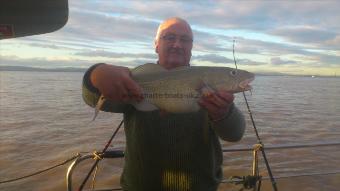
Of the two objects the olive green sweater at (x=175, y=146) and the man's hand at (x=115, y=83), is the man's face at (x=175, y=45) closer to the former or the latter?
the olive green sweater at (x=175, y=146)

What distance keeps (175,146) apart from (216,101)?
25.1 inches

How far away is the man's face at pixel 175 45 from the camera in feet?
12.7

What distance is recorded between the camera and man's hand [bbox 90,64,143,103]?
3072 millimetres

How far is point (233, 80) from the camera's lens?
11.6 feet

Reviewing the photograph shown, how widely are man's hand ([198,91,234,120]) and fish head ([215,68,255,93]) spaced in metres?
0.08

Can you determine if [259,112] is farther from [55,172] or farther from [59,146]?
[55,172]

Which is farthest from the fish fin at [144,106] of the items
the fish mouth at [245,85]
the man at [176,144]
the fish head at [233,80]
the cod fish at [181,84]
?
the fish mouth at [245,85]

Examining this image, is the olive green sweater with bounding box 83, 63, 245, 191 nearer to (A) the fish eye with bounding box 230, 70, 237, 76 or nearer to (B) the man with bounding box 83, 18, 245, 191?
(B) the man with bounding box 83, 18, 245, 191

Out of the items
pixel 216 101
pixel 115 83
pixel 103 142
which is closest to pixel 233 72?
pixel 216 101

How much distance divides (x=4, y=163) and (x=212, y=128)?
11.6 m

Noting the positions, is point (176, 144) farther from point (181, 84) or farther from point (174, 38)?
point (174, 38)

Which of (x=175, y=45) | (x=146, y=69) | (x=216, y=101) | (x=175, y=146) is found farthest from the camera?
(x=175, y=45)

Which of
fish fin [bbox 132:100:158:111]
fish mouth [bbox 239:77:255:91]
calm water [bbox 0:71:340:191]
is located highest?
fish mouth [bbox 239:77:255:91]

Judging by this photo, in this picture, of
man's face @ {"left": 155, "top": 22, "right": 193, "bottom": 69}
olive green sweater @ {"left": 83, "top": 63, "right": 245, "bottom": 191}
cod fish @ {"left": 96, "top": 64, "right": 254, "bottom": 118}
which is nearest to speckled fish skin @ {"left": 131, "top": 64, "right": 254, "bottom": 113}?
cod fish @ {"left": 96, "top": 64, "right": 254, "bottom": 118}
